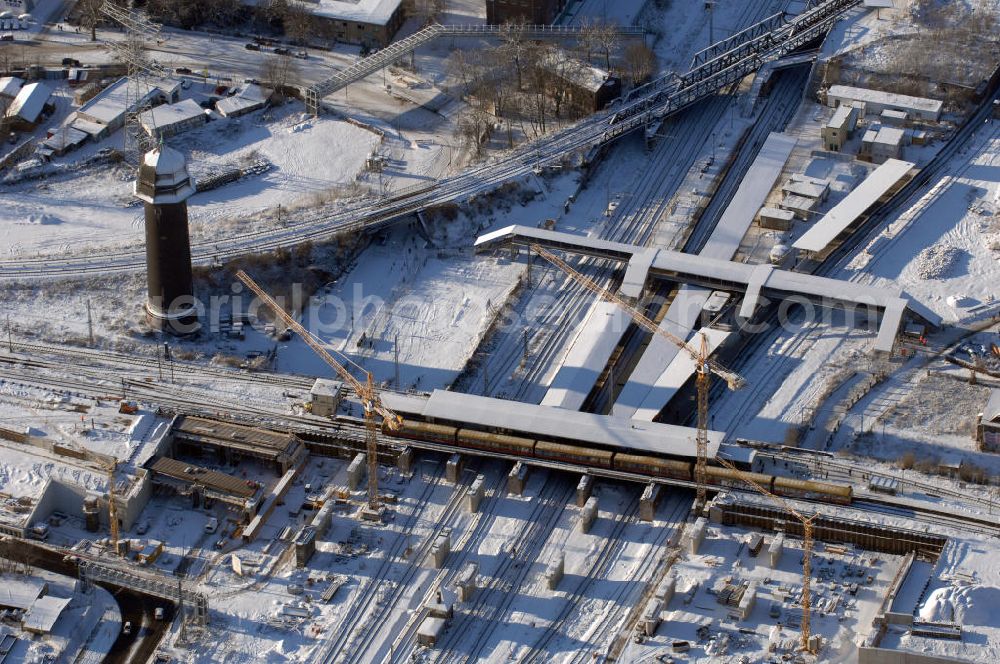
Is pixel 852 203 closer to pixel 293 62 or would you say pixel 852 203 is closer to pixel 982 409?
pixel 982 409

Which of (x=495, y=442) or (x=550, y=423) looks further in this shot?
(x=550, y=423)

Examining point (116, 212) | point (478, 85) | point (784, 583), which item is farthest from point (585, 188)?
point (784, 583)

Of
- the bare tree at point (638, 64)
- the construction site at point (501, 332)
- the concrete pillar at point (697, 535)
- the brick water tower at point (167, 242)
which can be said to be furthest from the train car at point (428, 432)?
the bare tree at point (638, 64)

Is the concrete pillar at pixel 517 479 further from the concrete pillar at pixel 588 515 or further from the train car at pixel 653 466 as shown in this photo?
the train car at pixel 653 466

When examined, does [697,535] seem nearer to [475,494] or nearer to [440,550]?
[475,494]

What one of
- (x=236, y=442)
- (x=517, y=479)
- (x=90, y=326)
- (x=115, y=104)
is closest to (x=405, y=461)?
(x=517, y=479)

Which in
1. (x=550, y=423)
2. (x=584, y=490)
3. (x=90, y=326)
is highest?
(x=550, y=423)

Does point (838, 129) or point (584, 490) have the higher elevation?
point (838, 129)
